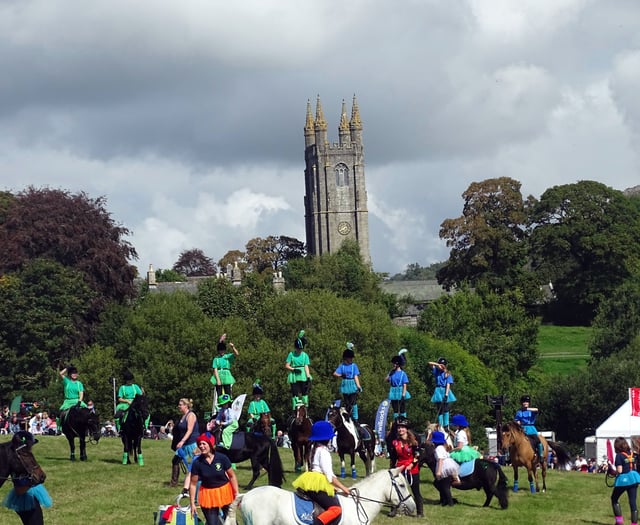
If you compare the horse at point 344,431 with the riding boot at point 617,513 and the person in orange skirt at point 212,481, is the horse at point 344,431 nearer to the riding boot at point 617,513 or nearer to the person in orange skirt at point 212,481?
the riding boot at point 617,513

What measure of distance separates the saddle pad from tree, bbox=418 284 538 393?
2104 inches

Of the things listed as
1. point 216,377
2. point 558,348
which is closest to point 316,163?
point 558,348

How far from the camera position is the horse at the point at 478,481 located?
24328 mm

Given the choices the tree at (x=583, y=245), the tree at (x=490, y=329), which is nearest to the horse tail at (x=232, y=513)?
the tree at (x=490, y=329)

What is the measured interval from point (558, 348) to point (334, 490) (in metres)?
83.9

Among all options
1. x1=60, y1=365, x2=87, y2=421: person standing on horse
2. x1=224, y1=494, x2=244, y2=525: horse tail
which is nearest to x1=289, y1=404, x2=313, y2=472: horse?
x1=60, y1=365, x2=87, y2=421: person standing on horse

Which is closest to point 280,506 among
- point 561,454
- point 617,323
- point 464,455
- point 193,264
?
point 464,455

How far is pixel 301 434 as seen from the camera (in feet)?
88.0

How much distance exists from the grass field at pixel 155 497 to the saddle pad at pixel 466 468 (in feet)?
2.22

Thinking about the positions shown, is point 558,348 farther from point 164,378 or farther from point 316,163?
point 316,163

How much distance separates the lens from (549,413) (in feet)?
216

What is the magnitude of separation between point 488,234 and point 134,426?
8839 cm

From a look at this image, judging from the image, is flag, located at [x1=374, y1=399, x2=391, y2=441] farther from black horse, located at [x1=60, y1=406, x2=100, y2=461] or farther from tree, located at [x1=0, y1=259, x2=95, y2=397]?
tree, located at [x1=0, y1=259, x2=95, y2=397]

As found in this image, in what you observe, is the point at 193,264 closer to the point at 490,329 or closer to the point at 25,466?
the point at 490,329
